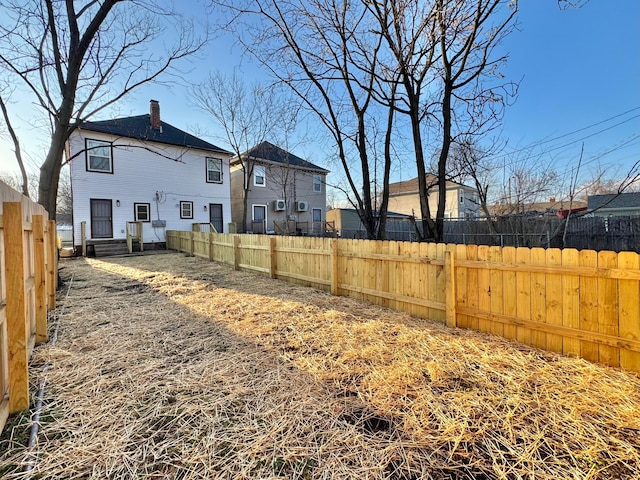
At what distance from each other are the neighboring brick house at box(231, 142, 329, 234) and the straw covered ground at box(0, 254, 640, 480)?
1641cm

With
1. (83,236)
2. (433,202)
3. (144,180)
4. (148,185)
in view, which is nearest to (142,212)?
(148,185)

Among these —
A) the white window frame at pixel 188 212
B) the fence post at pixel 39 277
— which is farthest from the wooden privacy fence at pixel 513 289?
the white window frame at pixel 188 212

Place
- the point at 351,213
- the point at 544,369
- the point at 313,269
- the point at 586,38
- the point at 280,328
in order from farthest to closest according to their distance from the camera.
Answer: the point at 351,213 → the point at 586,38 → the point at 313,269 → the point at 280,328 → the point at 544,369

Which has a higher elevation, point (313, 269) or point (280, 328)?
point (313, 269)

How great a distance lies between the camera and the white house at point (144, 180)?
1351 cm

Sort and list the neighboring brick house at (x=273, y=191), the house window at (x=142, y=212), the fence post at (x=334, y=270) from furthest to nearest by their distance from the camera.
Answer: the neighboring brick house at (x=273, y=191)
the house window at (x=142, y=212)
the fence post at (x=334, y=270)

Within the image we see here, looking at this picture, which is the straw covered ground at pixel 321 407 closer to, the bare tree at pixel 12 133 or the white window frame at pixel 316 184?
the bare tree at pixel 12 133

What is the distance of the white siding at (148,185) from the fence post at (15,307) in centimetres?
1148

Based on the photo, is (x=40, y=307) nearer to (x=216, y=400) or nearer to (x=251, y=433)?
(x=216, y=400)

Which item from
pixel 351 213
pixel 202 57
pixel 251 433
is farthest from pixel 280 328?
pixel 351 213

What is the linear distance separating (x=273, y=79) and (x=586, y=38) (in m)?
7.67

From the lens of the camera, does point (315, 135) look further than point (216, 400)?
Yes

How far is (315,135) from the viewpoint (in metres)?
9.06

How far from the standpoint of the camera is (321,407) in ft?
7.12
